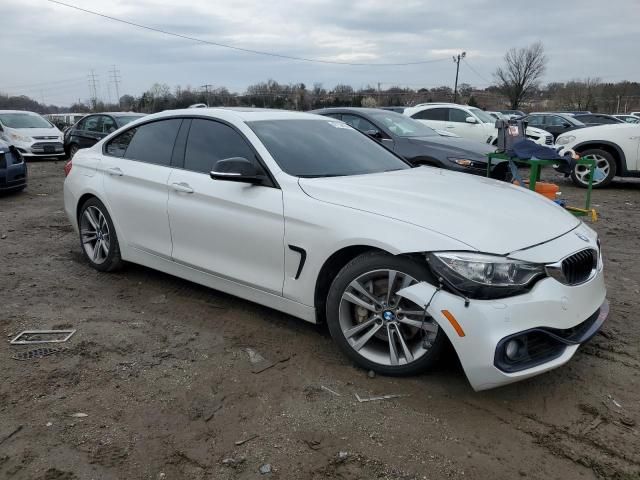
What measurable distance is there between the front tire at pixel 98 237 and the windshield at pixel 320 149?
1843 mm

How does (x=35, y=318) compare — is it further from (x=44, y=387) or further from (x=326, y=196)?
(x=326, y=196)

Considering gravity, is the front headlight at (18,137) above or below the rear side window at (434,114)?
below

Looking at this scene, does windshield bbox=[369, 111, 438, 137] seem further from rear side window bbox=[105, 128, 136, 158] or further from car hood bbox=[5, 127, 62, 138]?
car hood bbox=[5, 127, 62, 138]

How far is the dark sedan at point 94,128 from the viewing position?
46.4 feet

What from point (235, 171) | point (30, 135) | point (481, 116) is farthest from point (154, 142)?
point (30, 135)

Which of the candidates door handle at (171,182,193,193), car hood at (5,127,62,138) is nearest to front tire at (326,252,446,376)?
door handle at (171,182,193,193)

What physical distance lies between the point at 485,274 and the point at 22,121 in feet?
58.5

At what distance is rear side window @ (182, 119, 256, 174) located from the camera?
4027 mm

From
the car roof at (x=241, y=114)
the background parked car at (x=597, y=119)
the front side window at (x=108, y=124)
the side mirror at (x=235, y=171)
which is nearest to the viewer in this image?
the side mirror at (x=235, y=171)

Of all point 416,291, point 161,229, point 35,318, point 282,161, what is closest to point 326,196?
point 282,161

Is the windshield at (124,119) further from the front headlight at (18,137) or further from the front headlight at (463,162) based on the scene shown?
the front headlight at (463,162)

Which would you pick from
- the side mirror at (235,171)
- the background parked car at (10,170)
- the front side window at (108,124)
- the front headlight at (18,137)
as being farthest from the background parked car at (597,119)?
the side mirror at (235,171)

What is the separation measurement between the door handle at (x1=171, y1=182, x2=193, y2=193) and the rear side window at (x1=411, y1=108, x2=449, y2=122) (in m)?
11.5

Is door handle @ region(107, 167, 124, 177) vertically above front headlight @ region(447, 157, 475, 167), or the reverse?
door handle @ region(107, 167, 124, 177)
